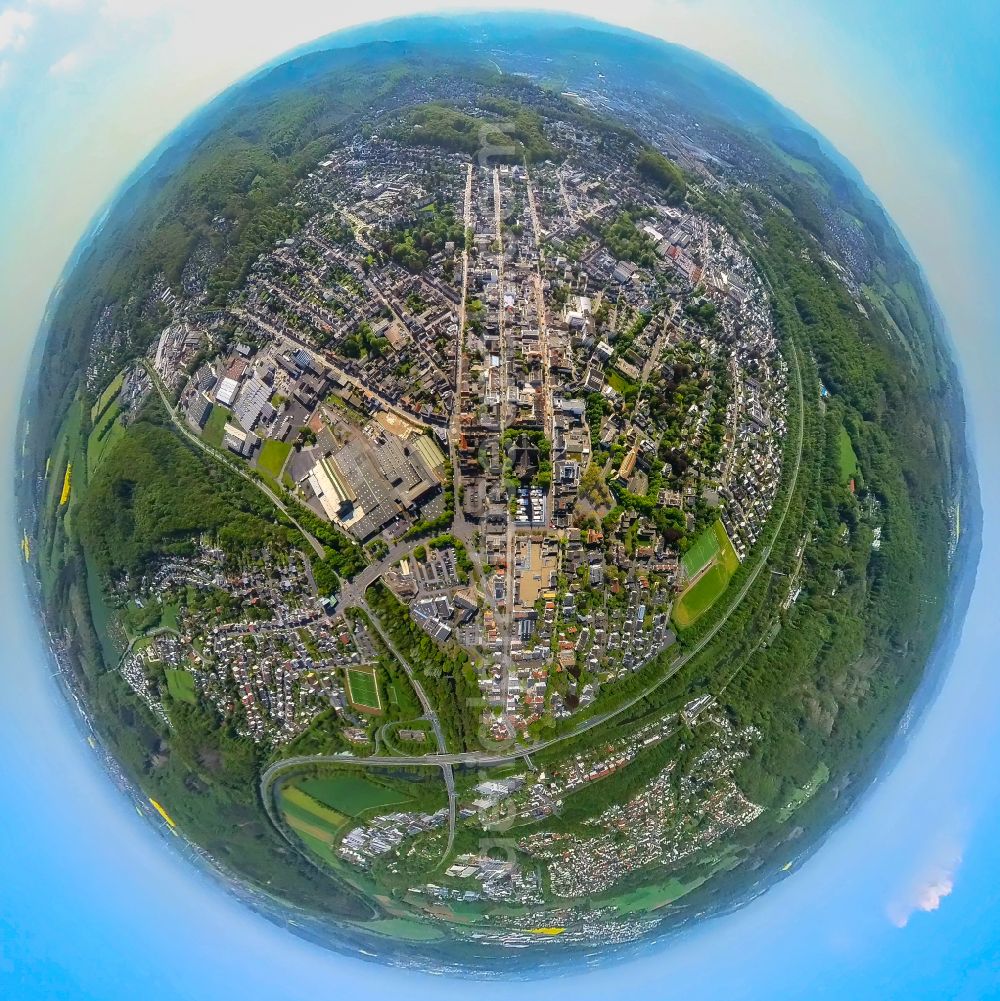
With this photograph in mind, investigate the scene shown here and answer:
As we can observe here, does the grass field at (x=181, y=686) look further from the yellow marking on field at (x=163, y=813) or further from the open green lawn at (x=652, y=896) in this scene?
the open green lawn at (x=652, y=896)

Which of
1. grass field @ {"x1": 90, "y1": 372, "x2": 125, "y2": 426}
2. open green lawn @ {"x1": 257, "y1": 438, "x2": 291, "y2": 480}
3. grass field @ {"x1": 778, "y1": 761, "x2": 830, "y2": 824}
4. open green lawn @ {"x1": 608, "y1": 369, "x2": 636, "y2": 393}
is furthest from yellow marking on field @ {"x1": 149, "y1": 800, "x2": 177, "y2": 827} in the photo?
open green lawn @ {"x1": 608, "y1": 369, "x2": 636, "y2": 393}

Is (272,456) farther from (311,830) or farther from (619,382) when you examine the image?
(311,830)

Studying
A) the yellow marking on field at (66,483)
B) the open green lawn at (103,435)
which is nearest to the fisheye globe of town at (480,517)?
the open green lawn at (103,435)

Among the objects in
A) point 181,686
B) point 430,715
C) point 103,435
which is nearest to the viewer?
point 430,715

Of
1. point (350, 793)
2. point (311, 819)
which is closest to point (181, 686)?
point (311, 819)

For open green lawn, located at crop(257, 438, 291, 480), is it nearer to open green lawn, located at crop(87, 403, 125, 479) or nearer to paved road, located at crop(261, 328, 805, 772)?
open green lawn, located at crop(87, 403, 125, 479)

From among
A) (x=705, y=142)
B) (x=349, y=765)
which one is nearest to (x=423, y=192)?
(x=705, y=142)

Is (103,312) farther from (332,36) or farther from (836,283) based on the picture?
(836,283)
